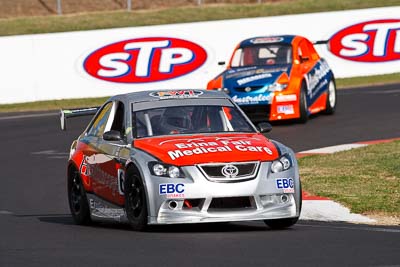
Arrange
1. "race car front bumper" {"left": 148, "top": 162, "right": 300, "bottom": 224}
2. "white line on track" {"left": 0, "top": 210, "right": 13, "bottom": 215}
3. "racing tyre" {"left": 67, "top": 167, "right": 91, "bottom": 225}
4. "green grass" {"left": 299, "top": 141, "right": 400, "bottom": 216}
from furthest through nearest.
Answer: "white line on track" {"left": 0, "top": 210, "right": 13, "bottom": 215}, "green grass" {"left": 299, "top": 141, "right": 400, "bottom": 216}, "racing tyre" {"left": 67, "top": 167, "right": 91, "bottom": 225}, "race car front bumper" {"left": 148, "top": 162, "right": 300, "bottom": 224}

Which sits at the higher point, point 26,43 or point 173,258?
point 173,258

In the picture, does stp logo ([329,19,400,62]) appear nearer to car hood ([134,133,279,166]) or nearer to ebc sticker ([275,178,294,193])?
car hood ([134,133,279,166])

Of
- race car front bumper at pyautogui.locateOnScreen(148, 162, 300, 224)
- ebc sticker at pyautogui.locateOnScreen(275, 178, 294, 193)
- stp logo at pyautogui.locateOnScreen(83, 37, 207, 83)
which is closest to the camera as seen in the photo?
race car front bumper at pyautogui.locateOnScreen(148, 162, 300, 224)

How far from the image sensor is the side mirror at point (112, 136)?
11.8 metres

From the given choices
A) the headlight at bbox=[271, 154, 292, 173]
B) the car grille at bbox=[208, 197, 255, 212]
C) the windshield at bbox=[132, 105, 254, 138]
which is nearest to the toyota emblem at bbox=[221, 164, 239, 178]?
the car grille at bbox=[208, 197, 255, 212]

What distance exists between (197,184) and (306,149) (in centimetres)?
880

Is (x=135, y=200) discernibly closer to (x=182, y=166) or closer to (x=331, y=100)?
(x=182, y=166)

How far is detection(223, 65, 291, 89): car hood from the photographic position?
22281 millimetres

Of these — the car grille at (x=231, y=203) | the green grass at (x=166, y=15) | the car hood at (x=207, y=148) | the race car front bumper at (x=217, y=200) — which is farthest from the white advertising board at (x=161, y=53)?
the car grille at (x=231, y=203)

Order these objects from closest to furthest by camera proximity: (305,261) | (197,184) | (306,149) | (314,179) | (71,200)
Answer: (305,261) < (197,184) < (71,200) < (314,179) < (306,149)

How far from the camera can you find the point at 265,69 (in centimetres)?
2275

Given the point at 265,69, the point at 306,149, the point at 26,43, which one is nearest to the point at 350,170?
the point at 306,149

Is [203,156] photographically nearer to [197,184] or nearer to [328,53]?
[197,184]

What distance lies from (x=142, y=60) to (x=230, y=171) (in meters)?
20.0
